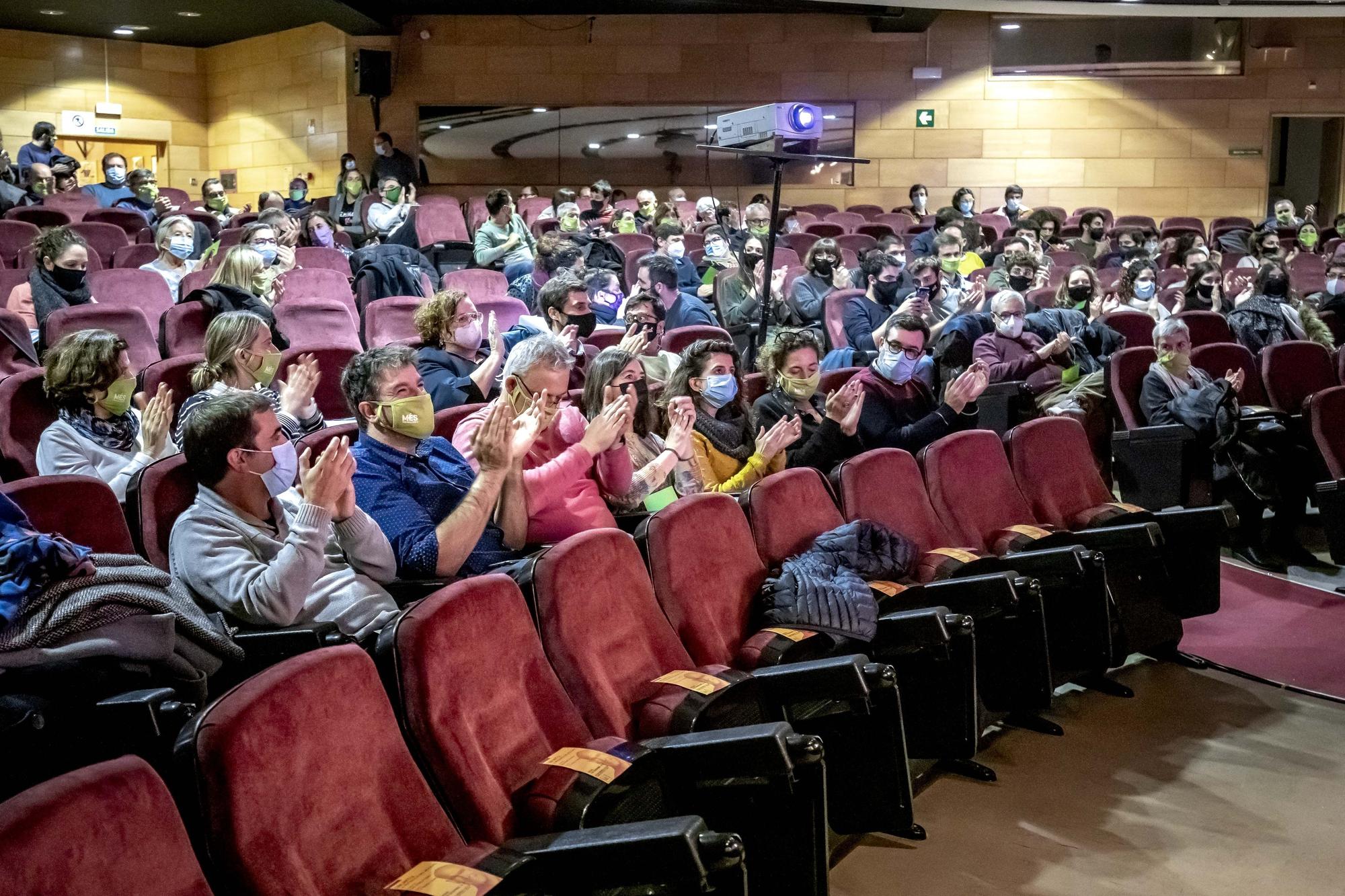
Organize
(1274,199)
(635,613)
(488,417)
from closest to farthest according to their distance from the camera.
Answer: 1. (635,613)
2. (488,417)
3. (1274,199)

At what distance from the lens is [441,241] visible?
20.2 ft

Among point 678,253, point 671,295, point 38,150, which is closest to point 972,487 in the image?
point 671,295

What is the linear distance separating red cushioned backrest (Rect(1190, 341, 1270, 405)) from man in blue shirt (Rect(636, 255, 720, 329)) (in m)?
1.61

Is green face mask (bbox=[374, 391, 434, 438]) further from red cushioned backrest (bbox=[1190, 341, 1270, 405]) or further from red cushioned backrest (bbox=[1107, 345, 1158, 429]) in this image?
red cushioned backrest (bbox=[1190, 341, 1270, 405])

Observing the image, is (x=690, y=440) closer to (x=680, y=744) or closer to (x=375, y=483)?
(x=375, y=483)

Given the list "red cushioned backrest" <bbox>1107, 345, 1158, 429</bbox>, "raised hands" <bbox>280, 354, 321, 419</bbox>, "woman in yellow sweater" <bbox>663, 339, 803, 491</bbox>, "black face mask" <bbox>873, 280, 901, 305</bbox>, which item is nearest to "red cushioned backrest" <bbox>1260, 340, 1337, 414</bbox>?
"red cushioned backrest" <bbox>1107, 345, 1158, 429</bbox>

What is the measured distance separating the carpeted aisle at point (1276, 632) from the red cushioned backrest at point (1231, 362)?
89 cm

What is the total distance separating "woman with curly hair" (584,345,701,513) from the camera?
2.26 m

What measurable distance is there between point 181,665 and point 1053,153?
8970 mm

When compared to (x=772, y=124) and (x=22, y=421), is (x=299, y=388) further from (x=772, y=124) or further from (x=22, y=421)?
(x=772, y=124)

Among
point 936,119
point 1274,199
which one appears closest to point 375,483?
point 936,119

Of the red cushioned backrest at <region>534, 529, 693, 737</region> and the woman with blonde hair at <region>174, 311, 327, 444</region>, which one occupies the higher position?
the woman with blonde hair at <region>174, 311, 327, 444</region>

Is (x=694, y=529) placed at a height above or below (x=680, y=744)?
above

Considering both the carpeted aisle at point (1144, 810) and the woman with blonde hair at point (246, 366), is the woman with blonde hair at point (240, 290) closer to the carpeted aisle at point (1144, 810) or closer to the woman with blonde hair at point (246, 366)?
the woman with blonde hair at point (246, 366)
